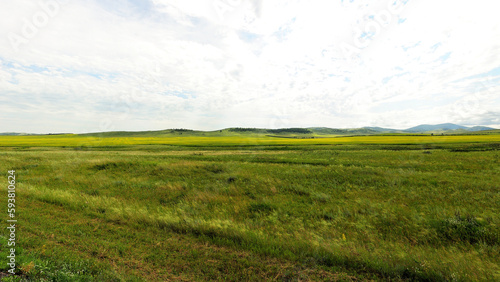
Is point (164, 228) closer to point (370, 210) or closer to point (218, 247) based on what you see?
point (218, 247)

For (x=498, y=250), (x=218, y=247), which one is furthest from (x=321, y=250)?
(x=498, y=250)

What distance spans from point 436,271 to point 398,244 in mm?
1626

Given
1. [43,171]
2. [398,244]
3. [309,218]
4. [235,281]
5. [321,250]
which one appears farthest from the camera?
[43,171]


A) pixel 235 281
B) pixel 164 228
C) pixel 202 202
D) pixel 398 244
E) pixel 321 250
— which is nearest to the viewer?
pixel 235 281

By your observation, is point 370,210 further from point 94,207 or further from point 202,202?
point 94,207

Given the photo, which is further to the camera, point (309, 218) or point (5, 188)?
point (5, 188)

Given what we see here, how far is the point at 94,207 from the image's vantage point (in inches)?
399

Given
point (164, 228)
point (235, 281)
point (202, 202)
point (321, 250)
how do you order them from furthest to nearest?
point (202, 202), point (164, 228), point (321, 250), point (235, 281)

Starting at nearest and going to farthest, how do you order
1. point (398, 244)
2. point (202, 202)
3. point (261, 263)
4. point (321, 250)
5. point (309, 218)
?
point (261, 263)
point (321, 250)
point (398, 244)
point (309, 218)
point (202, 202)

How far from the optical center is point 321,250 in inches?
261

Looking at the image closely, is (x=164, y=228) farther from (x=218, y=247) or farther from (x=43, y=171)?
(x=43, y=171)

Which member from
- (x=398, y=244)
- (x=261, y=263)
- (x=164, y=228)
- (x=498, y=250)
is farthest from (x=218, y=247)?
(x=498, y=250)

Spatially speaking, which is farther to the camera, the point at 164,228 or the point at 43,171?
the point at 43,171

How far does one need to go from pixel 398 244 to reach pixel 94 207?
45.3ft
